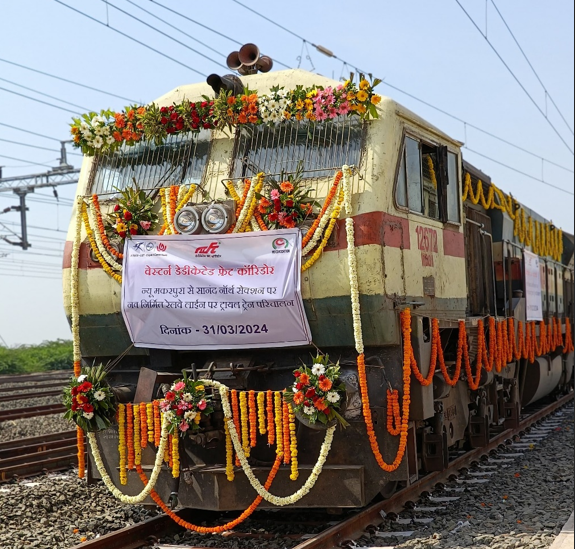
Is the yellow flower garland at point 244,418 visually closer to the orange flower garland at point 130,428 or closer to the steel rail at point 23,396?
the orange flower garland at point 130,428

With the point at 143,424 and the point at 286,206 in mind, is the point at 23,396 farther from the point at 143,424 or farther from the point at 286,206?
the point at 286,206

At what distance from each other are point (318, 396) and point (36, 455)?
19.3 ft

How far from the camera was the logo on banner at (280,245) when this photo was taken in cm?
683

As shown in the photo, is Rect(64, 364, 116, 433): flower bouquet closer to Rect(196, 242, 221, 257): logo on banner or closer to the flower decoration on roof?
Rect(196, 242, 221, 257): logo on banner

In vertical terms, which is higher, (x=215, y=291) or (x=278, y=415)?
(x=215, y=291)

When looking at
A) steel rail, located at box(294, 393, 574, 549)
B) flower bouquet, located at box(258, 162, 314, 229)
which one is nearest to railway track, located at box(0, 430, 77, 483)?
steel rail, located at box(294, 393, 574, 549)

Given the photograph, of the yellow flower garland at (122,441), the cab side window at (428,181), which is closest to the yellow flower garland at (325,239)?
the cab side window at (428,181)

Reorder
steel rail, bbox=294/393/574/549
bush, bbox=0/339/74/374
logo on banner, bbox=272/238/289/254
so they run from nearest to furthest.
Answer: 1. steel rail, bbox=294/393/574/549
2. logo on banner, bbox=272/238/289/254
3. bush, bbox=0/339/74/374

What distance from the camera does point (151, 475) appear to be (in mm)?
6996

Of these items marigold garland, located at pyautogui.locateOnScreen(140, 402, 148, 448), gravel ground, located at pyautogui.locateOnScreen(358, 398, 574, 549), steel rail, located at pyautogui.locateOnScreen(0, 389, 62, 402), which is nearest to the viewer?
gravel ground, located at pyautogui.locateOnScreen(358, 398, 574, 549)

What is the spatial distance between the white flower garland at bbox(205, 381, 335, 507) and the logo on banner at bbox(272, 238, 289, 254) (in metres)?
1.18

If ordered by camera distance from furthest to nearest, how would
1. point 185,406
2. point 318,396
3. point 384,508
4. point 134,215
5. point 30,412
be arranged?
point 30,412, point 384,508, point 134,215, point 185,406, point 318,396

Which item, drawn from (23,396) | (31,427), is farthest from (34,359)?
(31,427)

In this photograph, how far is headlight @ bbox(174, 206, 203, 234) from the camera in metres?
7.05
